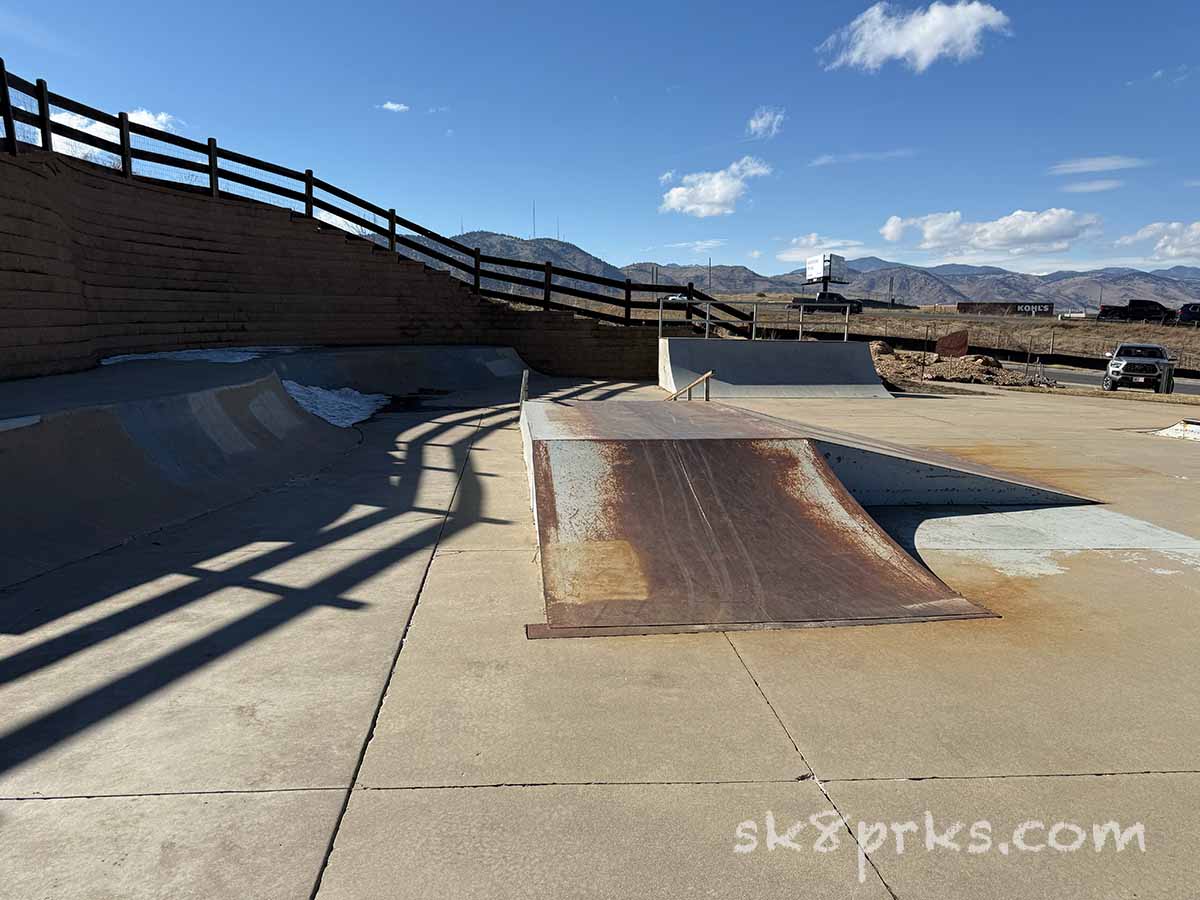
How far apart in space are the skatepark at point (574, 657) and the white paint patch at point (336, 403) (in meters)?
2.06

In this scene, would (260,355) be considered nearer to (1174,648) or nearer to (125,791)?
(125,791)

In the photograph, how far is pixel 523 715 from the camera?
9.95 ft

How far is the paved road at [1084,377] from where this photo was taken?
2694 cm

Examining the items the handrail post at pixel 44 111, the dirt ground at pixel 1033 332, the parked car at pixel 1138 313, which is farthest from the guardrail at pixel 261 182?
the parked car at pixel 1138 313

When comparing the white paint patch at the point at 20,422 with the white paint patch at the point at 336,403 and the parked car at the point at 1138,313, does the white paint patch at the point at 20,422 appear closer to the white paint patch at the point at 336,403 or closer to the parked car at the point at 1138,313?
the white paint patch at the point at 336,403

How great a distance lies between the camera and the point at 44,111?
34.9 feet

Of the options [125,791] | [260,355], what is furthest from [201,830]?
[260,355]

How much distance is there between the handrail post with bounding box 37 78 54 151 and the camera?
10.6 metres

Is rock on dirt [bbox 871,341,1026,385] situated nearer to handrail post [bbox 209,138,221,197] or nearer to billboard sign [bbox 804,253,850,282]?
handrail post [bbox 209,138,221,197]

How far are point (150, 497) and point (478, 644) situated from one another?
12.5ft

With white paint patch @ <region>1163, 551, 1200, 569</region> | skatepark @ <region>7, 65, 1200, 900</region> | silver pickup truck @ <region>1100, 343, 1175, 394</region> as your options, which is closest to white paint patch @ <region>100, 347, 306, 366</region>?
skatepark @ <region>7, 65, 1200, 900</region>

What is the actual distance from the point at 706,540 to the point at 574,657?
62.3 inches

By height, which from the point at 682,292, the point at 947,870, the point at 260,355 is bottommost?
the point at 947,870

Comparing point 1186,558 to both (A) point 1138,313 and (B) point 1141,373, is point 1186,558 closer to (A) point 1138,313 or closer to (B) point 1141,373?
(B) point 1141,373
